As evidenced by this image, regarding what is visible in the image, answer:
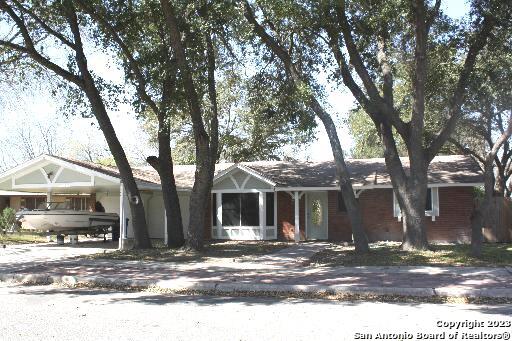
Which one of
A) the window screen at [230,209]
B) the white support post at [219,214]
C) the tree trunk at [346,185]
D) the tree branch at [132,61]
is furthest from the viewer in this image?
the white support post at [219,214]

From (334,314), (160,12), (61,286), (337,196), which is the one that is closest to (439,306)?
(334,314)

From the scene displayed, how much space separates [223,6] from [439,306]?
10.3 meters

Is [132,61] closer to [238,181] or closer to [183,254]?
[183,254]

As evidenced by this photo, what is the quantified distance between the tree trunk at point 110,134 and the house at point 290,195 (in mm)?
1429

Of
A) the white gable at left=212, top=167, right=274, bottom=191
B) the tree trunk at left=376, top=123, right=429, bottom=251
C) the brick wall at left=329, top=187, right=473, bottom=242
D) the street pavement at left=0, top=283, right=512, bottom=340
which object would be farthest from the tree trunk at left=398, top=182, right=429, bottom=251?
the street pavement at left=0, top=283, right=512, bottom=340

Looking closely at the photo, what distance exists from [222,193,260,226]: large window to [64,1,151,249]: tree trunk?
6412mm

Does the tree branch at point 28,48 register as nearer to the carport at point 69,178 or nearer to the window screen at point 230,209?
the carport at point 69,178

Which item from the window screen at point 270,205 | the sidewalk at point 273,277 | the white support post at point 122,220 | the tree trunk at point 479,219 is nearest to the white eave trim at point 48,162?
the white support post at point 122,220

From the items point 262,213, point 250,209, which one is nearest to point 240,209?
point 250,209

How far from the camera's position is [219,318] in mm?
8453

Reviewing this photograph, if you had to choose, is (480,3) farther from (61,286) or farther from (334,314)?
(61,286)

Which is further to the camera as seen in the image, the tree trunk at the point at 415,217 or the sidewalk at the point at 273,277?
the tree trunk at the point at 415,217

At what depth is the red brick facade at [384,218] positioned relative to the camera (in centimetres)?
2253

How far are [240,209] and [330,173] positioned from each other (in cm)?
459
